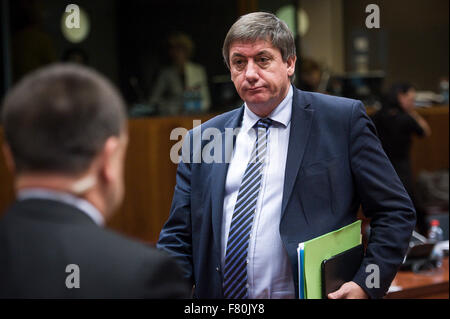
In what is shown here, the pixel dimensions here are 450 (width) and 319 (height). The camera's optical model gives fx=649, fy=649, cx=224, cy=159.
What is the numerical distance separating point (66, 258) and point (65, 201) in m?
0.08

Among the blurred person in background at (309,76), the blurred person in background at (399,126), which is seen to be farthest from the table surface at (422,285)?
the blurred person in background at (309,76)

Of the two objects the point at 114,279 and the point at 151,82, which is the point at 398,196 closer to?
the point at 114,279

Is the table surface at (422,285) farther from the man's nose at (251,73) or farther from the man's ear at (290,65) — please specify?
the man's nose at (251,73)

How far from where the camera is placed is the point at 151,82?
6.71m

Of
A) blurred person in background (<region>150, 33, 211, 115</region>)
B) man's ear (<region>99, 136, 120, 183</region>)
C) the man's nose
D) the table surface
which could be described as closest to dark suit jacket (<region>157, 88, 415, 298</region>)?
the man's nose

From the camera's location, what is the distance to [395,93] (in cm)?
559

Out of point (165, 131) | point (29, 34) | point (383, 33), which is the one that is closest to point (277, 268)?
point (165, 131)

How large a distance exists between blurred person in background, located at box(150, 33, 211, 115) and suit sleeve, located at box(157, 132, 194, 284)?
13.8ft

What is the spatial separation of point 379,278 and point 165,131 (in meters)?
4.17

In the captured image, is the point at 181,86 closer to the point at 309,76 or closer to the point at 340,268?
the point at 309,76

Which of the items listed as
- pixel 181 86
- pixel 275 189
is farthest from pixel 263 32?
pixel 181 86

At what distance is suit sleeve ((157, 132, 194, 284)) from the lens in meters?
1.79

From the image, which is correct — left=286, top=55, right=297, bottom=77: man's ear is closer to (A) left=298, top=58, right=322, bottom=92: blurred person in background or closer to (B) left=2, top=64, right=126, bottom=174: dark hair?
(B) left=2, top=64, right=126, bottom=174: dark hair

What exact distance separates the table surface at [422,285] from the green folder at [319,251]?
142 cm
